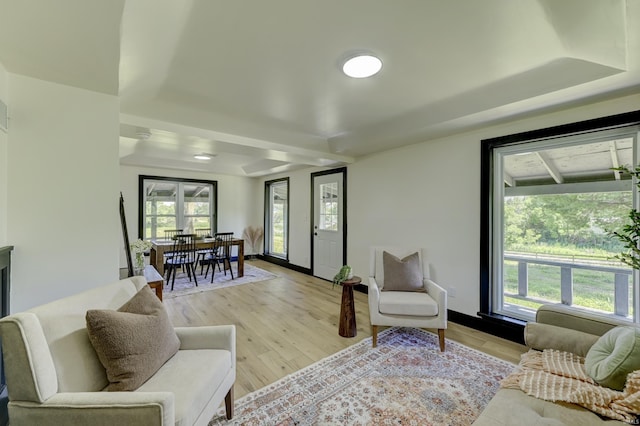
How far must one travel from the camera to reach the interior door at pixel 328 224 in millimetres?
4734

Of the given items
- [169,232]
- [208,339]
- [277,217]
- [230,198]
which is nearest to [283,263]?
[277,217]

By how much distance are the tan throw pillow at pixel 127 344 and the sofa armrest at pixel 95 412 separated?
18 centimetres

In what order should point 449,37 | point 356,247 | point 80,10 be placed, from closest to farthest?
point 80,10, point 449,37, point 356,247

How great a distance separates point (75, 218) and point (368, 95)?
7.99ft

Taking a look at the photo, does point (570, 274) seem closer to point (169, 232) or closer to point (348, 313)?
point (348, 313)

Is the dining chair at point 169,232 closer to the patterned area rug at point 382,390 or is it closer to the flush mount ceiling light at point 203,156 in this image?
the flush mount ceiling light at point 203,156

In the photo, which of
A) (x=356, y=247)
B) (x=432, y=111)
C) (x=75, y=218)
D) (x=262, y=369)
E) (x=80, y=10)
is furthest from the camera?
(x=356, y=247)

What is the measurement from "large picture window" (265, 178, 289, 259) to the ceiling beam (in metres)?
4.50

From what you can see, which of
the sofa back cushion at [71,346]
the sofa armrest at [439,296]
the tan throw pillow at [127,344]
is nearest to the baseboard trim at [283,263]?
the sofa armrest at [439,296]

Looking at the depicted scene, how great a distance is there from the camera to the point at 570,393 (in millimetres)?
1245

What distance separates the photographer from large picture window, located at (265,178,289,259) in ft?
20.5

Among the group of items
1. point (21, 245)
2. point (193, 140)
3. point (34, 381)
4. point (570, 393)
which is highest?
point (193, 140)

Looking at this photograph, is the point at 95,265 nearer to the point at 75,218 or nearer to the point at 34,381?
the point at 75,218

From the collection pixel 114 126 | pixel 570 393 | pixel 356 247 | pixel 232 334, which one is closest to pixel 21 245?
pixel 114 126
